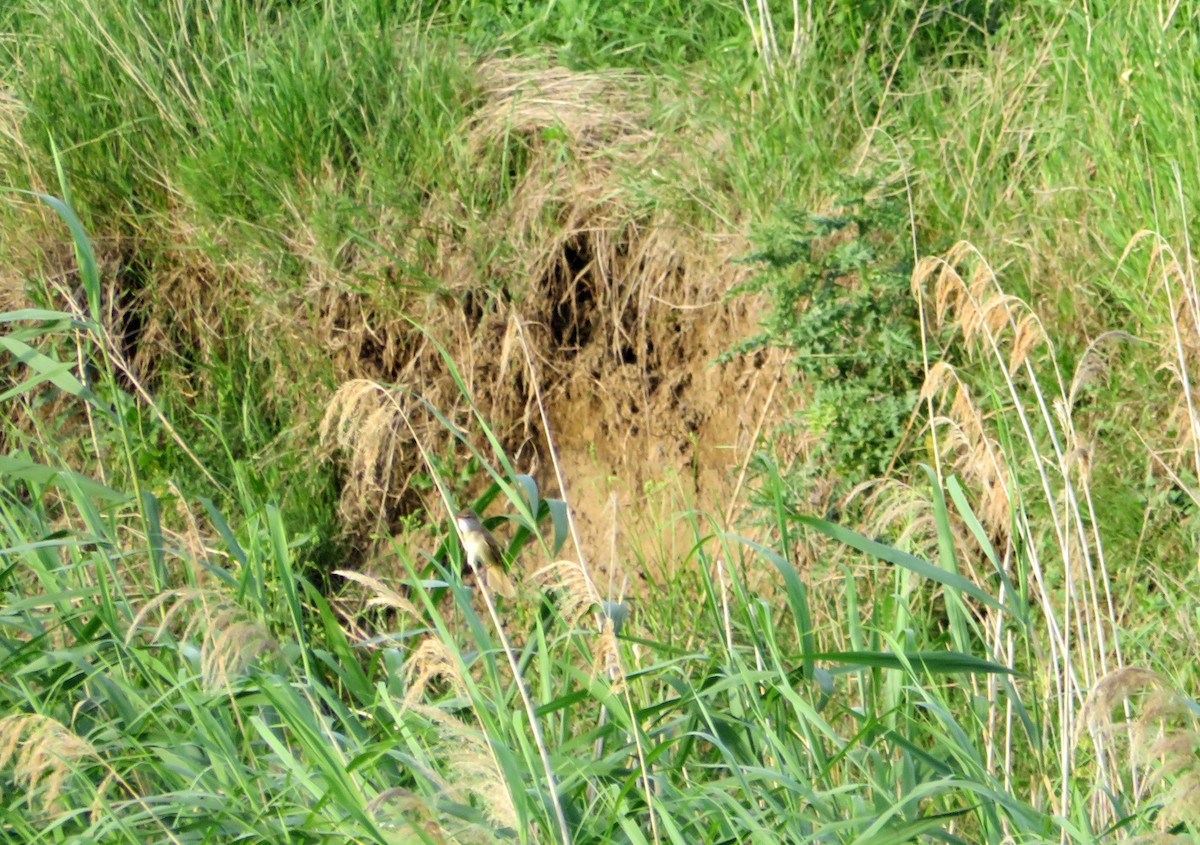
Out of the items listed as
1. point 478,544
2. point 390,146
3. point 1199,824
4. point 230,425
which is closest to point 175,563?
point 230,425

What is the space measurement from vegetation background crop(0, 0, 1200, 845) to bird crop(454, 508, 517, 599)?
8cm

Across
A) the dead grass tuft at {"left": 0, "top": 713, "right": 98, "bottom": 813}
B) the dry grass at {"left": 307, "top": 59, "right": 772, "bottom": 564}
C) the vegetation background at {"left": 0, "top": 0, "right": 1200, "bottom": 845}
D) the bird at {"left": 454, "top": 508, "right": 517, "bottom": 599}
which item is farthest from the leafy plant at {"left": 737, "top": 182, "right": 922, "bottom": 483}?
the dead grass tuft at {"left": 0, "top": 713, "right": 98, "bottom": 813}

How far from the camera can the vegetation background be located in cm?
257

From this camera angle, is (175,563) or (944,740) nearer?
(944,740)

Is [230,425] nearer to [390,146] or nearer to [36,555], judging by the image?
[390,146]

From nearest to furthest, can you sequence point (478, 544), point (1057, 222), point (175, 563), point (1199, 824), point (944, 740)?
point (1199, 824), point (944, 740), point (478, 544), point (1057, 222), point (175, 563)

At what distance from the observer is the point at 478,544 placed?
2.88 metres

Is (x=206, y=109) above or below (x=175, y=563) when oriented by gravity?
above

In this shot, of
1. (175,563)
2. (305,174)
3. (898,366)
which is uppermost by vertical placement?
(305,174)

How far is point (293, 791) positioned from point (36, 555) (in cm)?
93

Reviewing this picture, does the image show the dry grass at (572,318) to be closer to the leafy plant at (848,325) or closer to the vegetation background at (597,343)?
the vegetation background at (597,343)

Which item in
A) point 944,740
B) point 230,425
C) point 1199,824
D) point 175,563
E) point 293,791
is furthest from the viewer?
point 230,425

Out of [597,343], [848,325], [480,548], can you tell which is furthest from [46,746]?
[597,343]

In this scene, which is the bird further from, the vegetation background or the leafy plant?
the leafy plant
